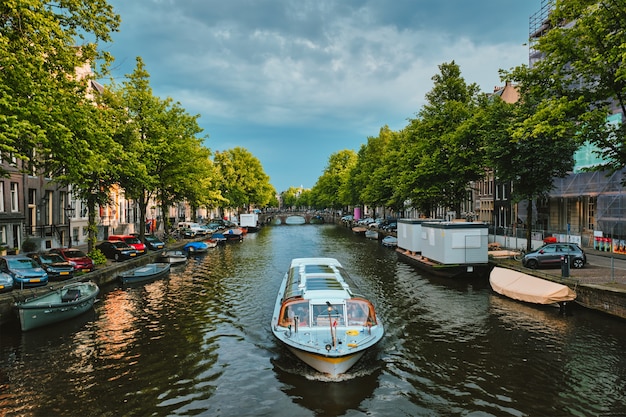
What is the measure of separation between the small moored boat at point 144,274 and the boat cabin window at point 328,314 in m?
19.6

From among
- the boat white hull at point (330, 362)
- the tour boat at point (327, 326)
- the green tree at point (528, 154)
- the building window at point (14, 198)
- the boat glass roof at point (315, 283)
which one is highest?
the green tree at point (528, 154)

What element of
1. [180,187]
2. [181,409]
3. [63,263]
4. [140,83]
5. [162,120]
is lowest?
[181,409]

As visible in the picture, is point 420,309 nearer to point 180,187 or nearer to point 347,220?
point 180,187

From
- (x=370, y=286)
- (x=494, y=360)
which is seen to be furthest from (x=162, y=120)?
(x=494, y=360)

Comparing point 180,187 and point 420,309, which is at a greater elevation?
point 180,187

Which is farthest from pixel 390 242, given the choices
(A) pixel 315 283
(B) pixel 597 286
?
(A) pixel 315 283

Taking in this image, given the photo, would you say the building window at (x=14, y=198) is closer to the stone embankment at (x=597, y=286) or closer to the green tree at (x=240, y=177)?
the stone embankment at (x=597, y=286)

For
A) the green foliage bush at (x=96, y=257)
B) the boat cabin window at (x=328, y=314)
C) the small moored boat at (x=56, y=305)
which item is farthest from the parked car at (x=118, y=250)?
the boat cabin window at (x=328, y=314)

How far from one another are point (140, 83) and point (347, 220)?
73.0 metres

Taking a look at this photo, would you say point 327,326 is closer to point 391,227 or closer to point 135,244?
point 135,244

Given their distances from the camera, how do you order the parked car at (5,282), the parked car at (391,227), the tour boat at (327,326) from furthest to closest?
the parked car at (391,227) < the parked car at (5,282) < the tour boat at (327,326)

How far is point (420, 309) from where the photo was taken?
909 inches

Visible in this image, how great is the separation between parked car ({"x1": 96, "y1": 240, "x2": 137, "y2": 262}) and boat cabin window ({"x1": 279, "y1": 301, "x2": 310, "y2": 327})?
25065 mm

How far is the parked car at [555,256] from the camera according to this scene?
2741cm
